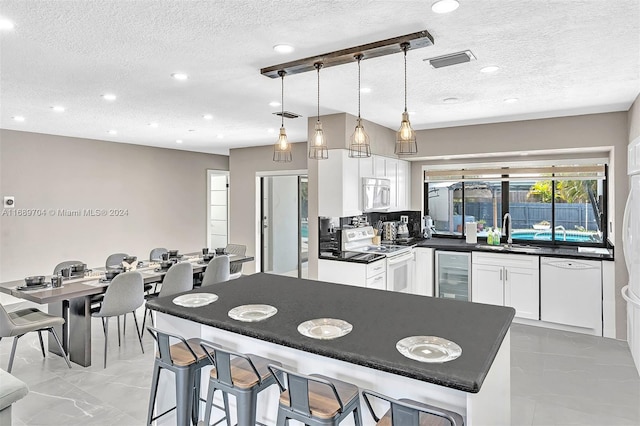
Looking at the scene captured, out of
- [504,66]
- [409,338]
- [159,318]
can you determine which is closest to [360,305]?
[409,338]

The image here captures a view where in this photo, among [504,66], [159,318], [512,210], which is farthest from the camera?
[512,210]

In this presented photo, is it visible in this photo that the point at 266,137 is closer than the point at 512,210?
No

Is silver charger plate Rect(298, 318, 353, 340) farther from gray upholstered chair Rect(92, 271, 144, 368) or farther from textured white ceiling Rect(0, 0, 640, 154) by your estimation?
gray upholstered chair Rect(92, 271, 144, 368)

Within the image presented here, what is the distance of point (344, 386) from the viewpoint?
5.87 ft

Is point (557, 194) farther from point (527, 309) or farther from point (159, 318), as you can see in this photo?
point (159, 318)

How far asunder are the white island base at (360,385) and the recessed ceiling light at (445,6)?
179 centimetres

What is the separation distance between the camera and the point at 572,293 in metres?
4.47

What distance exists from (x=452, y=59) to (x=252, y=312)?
219cm

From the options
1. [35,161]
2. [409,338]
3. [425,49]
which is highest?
[425,49]

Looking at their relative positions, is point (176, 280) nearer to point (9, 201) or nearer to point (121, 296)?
point (121, 296)

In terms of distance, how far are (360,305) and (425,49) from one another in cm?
175

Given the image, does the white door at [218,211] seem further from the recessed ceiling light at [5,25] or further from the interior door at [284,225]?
the recessed ceiling light at [5,25]

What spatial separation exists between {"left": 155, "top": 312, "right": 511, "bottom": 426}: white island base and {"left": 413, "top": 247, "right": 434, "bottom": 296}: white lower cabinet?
129 inches

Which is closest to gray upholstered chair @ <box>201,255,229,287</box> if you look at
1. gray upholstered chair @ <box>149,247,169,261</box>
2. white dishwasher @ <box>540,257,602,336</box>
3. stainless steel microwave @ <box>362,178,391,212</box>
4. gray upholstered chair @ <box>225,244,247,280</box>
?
gray upholstered chair @ <box>225,244,247,280</box>
